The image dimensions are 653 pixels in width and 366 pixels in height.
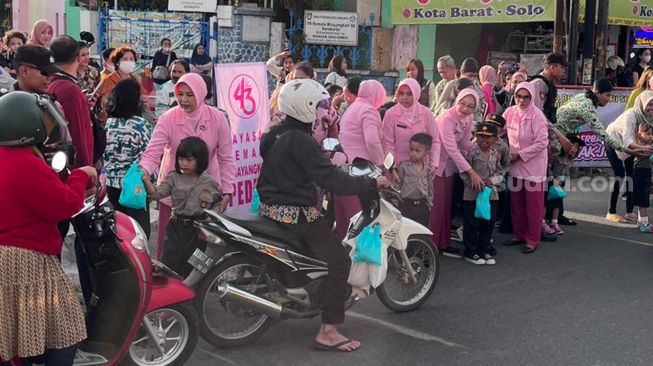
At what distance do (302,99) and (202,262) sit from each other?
118 cm

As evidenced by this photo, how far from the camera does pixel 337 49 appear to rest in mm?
18875

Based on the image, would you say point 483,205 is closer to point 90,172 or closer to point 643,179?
point 643,179

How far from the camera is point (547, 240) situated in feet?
27.5

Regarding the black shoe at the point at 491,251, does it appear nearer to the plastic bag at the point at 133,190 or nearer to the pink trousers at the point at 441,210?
the pink trousers at the point at 441,210

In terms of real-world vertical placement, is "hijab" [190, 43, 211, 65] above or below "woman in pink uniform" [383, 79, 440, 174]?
above

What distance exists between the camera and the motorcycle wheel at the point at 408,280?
5832mm

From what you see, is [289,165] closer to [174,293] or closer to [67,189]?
[174,293]

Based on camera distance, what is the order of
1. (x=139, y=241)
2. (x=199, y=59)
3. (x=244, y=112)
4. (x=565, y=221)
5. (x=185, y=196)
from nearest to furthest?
(x=139, y=241), (x=185, y=196), (x=244, y=112), (x=565, y=221), (x=199, y=59)

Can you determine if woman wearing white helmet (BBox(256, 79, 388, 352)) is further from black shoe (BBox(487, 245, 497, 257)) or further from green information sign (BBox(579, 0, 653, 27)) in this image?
green information sign (BBox(579, 0, 653, 27))

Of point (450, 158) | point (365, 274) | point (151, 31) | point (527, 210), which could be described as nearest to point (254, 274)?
point (365, 274)

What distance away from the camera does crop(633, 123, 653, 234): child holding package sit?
8.79m

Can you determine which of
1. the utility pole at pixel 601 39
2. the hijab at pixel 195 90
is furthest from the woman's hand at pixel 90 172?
the utility pole at pixel 601 39

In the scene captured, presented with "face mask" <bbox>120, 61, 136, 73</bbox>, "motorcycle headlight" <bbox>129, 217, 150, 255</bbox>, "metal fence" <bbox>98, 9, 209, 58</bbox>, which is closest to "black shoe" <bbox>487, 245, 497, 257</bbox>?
"motorcycle headlight" <bbox>129, 217, 150, 255</bbox>

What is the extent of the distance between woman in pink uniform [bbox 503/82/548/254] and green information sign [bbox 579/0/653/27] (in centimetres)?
898
